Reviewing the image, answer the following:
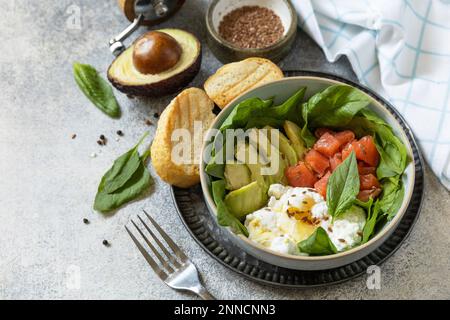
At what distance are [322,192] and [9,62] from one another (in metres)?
1.19

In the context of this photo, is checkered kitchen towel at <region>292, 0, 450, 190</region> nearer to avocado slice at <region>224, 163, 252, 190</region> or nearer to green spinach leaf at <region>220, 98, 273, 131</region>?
green spinach leaf at <region>220, 98, 273, 131</region>

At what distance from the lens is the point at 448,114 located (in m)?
1.83

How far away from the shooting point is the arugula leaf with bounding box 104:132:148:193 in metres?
1.84

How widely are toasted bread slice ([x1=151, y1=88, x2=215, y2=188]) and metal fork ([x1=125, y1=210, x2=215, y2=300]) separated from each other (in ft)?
0.55

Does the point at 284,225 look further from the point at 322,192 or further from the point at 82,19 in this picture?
the point at 82,19

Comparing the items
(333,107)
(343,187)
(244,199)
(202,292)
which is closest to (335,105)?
(333,107)

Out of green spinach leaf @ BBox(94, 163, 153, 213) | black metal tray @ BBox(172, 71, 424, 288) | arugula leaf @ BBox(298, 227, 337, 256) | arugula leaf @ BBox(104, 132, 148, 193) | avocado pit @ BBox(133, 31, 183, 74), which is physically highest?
avocado pit @ BBox(133, 31, 183, 74)

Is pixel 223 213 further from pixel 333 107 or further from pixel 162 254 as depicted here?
pixel 333 107

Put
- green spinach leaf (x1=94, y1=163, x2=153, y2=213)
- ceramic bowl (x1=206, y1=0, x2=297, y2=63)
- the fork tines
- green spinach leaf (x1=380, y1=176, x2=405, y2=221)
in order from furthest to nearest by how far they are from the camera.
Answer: ceramic bowl (x1=206, y1=0, x2=297, y2=63)
green spinach leaf (x1=94, y1=163, x2=153, y2=213)
the fork tines
green spinach leaf (x1=380, y1=176, x2=405, y2=221)

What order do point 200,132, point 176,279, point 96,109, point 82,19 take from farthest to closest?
1. point 82,19
2. point 96,109
3. point 200,132
4. point 176,279

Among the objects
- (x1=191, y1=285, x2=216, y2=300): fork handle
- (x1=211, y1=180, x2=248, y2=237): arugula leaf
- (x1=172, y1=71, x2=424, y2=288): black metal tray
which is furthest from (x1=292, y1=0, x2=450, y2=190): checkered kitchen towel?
(x1=191, y1=285, x2=216, y2=300): fork handle

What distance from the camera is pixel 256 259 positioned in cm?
166

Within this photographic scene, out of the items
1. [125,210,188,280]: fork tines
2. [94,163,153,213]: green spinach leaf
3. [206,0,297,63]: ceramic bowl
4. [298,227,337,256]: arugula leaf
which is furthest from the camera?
[206,0,297,63]: ceramic bowl
